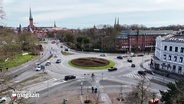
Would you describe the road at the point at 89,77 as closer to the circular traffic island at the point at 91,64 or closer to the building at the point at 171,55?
the circular traffic island at the point at 91,64

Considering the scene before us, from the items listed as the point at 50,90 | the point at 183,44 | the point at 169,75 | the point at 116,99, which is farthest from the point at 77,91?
the point at 183,44

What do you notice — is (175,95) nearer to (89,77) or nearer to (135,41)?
(89,77)

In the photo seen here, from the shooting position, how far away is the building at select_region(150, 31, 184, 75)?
154 feet

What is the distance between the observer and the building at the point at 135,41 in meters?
85.1

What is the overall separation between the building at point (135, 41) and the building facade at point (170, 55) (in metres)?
30.4

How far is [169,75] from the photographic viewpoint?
46.4 m

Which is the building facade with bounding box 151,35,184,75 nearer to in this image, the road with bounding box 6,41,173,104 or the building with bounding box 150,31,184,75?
the building with bounding box 150,31,184,75

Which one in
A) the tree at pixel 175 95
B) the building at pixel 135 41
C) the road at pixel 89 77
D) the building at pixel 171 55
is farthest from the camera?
the building at pixel 135 41

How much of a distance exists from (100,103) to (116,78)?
15227 millimetres

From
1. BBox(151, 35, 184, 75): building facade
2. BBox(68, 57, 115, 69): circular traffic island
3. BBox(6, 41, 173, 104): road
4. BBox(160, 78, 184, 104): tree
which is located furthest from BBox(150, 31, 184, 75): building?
BBox(160, 78, 184, 104): tree

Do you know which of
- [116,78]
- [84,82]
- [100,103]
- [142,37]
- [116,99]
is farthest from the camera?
[142,37]

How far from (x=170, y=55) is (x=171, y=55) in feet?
1.11

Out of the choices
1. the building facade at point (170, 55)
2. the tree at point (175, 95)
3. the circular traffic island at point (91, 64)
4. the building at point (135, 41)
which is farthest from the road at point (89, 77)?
the building at point (135, 41)

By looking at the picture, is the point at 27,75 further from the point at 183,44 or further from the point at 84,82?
the point at 183,44
